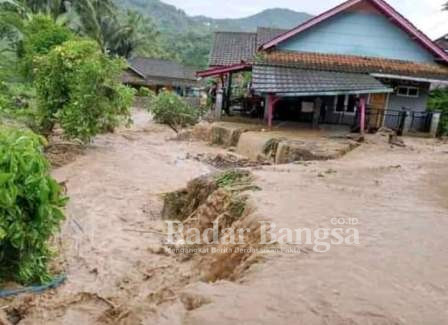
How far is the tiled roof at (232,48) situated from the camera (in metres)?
21.4

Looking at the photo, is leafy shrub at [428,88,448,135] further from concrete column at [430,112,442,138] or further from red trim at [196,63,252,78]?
red trim at [196,63,252,78]

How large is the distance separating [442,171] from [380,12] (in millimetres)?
10739

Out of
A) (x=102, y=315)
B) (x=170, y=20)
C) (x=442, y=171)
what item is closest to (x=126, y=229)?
(x=102, y=315)

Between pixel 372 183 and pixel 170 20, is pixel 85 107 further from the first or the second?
pixel 170 20

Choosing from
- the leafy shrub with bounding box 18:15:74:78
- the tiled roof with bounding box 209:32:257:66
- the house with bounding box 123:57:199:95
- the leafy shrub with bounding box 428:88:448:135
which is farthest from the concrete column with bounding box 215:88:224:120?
the house with bounding box 123:57:199:95

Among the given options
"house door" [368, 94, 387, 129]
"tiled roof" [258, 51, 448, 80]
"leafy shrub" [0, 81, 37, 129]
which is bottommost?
"leafy shrub" [0, 81, 37, 129]

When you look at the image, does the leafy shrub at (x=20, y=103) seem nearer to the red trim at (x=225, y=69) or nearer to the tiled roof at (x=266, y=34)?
the red trim at (x=225, y=69)

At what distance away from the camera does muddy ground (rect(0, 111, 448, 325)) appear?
4.03 metres

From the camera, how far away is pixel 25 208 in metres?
5.68

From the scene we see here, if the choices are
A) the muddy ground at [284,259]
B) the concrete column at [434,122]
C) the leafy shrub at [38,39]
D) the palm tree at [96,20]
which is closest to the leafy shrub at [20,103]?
the leafy shrub at [38,39]

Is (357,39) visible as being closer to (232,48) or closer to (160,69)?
(232,48)

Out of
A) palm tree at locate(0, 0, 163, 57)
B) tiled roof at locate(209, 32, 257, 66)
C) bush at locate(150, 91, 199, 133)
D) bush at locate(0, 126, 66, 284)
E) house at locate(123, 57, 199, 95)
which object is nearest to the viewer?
bush at locate(0, 126, 66, 284)

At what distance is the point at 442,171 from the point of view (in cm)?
1088

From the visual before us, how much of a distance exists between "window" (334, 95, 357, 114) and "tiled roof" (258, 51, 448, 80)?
4.13 ft
